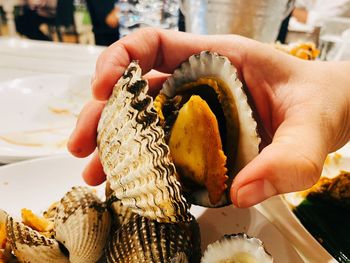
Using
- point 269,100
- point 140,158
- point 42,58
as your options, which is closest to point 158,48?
point 269,100

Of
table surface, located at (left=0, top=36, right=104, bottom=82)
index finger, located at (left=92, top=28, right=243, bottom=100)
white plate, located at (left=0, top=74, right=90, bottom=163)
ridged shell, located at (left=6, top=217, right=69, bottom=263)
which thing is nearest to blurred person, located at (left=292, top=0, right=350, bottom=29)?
table surface, located at (left=0, top=36, right=104, bottom=82)

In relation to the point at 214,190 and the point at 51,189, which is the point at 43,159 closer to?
the point at 51,189

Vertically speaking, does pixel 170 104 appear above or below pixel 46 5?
above

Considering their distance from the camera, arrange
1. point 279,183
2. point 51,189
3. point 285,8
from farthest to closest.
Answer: point 285,8, point 51,189, point 279,183

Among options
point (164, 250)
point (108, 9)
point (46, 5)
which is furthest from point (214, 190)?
point (46, 5)

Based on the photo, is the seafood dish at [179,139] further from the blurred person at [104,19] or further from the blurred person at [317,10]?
the blurred person at [317,10]

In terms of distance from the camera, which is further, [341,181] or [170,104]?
[341,181]

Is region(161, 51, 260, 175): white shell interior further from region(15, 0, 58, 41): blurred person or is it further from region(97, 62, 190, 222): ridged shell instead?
region(15, 0, 58, 41): blurred person
